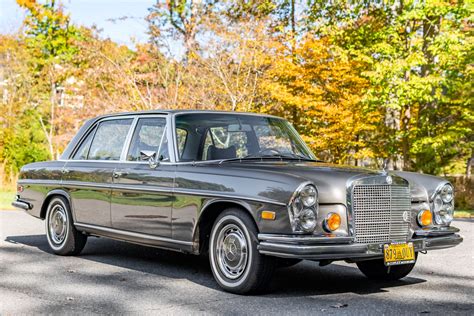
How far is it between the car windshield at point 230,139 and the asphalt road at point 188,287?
1273mm

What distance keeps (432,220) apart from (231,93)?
16.0 metres

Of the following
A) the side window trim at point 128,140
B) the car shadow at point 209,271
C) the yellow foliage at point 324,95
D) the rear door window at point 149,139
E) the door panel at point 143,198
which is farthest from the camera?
the yellow foliage at point 324,95

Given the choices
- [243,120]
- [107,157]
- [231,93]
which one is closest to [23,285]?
[107,157]

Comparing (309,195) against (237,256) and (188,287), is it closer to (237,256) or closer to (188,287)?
(237,256)

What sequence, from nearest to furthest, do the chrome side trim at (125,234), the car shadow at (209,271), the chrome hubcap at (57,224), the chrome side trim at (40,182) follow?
the car shadow at (209,271), the chrome side trim at (125,234), the chrome hubcap at (57,224), the chrome side trim at (40,182)

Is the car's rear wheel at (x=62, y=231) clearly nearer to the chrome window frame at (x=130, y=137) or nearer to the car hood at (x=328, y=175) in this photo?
the chrome window frame at (x=130, y=137)

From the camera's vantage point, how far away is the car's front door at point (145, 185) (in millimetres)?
7434

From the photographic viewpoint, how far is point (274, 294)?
6.59m

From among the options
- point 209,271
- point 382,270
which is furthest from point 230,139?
point 382,270

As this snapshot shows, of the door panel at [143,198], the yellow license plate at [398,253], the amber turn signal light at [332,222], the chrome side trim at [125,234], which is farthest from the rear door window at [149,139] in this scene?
the yellow license plate at [398,253]

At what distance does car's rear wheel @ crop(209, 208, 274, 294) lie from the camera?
21.0ft

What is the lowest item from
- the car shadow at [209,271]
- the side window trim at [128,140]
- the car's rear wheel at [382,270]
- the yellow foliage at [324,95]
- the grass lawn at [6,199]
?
the grass lawn at [6,199]

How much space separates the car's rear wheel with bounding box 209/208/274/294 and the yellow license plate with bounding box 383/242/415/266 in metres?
1.00

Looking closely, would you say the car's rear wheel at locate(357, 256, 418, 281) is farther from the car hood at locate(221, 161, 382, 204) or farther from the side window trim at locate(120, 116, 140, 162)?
the side window trim at locate(120, 116, 140, 162)
